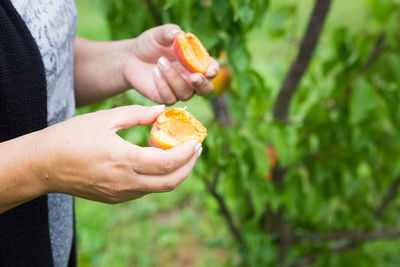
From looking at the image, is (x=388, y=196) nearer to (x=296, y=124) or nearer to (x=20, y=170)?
(x=296, y=124)

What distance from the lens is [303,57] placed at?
167 centimetres

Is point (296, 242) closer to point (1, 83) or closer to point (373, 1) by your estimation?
point (373, 1)

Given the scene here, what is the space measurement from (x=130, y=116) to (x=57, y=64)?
0.32 metres

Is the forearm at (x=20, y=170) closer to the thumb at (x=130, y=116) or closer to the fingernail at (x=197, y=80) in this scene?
the thumb at (x=130, y=116)

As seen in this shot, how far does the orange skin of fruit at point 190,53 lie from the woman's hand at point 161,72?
20mm

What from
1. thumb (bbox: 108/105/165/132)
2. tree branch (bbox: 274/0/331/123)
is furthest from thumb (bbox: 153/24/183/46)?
tree branch (bbox: 274/0/331/123)

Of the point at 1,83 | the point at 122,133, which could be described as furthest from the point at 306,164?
the point at 1,83

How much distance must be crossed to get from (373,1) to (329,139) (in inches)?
24.4

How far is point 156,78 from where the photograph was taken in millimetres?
1183

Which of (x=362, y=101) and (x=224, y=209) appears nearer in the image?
(x=362, y=101)

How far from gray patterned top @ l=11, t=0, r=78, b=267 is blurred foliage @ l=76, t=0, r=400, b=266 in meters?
0.35

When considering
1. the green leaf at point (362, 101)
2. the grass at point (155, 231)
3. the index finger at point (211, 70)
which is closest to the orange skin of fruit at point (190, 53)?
the index finger at point (211, 70)

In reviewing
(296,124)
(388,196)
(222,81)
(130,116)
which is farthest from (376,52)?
(130,116)

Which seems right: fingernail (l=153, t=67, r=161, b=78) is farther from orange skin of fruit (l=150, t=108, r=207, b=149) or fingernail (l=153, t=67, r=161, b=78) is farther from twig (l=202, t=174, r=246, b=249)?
twig (l=202, t=174, r=246, b=249)
